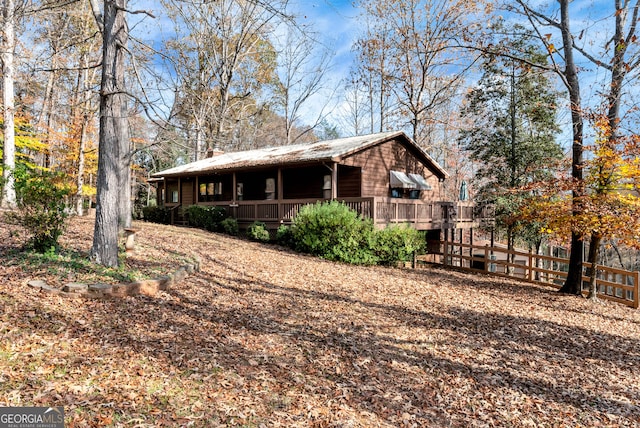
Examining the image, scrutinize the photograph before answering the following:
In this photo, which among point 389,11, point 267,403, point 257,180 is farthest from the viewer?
point 389,11

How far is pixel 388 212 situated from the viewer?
14.4 m

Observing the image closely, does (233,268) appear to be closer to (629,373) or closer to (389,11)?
(629,373)

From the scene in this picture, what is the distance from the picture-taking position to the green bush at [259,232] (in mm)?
15742

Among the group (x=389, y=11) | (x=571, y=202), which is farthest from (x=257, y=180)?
(x=571, y=202)

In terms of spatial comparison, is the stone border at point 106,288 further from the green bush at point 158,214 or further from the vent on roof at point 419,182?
the green bush at point 158,214

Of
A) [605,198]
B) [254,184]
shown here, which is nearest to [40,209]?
[605,198]

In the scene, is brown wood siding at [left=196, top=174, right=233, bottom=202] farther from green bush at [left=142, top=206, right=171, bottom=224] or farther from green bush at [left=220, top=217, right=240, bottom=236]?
green bush at [left=220, top=217, right=240, bottom=236]

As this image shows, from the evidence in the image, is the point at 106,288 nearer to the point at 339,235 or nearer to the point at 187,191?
the point at 339,235

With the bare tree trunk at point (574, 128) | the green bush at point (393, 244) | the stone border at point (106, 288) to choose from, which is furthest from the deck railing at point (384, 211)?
the stone border at point (106, 288)

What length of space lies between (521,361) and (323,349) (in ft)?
10.2

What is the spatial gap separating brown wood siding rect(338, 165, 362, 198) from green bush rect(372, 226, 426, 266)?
4144 millimetres

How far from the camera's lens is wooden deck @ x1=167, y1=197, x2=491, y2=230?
14.1 m

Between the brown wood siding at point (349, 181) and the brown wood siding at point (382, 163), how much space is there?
0.76 ft

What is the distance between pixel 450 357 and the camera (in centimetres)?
559
